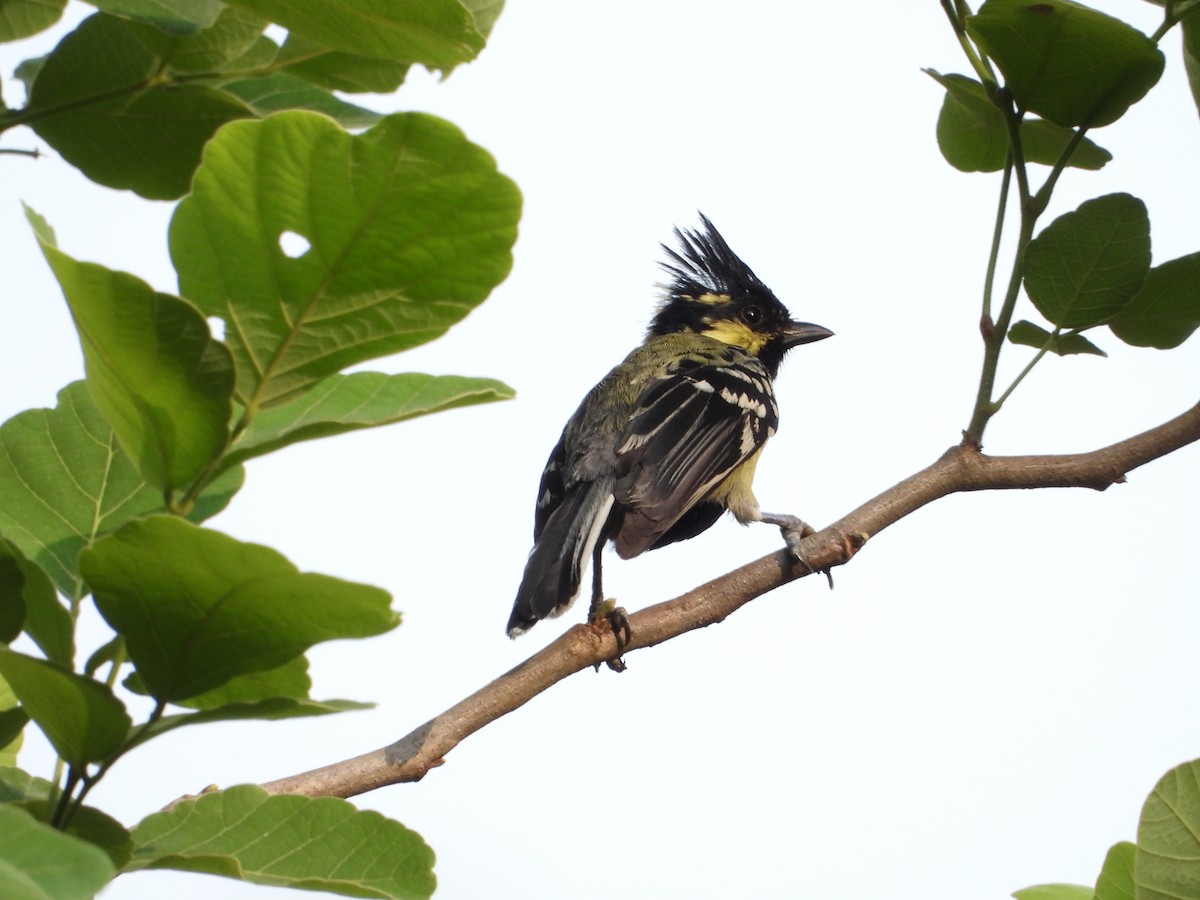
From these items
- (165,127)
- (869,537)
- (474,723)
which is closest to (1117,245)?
(869,537)

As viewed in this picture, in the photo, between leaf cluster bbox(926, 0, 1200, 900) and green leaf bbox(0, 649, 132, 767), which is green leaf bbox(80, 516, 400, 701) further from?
leaf cluster bbox(926, 0, 1200, 900)

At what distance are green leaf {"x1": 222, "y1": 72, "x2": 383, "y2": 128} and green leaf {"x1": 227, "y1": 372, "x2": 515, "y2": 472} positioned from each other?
553 millimetres

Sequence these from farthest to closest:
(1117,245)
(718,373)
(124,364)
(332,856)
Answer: (718,373), (1117,245), (332,856), (124,364)

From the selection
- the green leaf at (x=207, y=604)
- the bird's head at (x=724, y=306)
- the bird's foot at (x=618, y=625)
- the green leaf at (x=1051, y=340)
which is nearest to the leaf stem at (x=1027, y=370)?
the green leaf at (x=1051, y=340)

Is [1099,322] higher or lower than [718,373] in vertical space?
lower

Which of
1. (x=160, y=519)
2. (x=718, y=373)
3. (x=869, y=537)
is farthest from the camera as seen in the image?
(x=718, y=373)

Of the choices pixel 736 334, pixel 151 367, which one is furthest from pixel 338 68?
pixel 736 334

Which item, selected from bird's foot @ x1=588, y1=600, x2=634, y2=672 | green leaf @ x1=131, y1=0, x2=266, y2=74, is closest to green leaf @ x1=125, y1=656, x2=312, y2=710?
green leaf @ x1=131, y1=0, x2=266, y2=74

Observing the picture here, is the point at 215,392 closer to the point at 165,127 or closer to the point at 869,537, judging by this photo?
the point at 165,127

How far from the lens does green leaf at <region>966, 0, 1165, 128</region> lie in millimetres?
2059

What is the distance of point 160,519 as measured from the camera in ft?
3.10

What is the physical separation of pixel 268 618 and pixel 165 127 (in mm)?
815

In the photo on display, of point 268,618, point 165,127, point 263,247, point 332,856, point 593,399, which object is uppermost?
point 593,399

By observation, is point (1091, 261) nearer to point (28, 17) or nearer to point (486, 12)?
point (486, 12)
